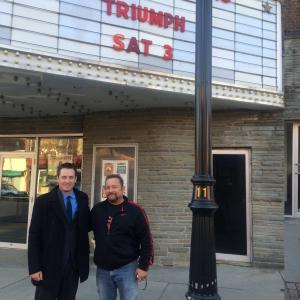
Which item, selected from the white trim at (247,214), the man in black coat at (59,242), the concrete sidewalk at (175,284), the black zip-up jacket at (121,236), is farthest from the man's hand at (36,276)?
the white trim at (247,214)

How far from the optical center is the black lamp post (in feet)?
11.4

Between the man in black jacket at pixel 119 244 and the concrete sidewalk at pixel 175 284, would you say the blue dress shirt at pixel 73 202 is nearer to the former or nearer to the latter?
the man in black jacket at pixel 119 244

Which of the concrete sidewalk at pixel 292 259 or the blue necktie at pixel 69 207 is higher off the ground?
the blue necktie at pixel 69 207

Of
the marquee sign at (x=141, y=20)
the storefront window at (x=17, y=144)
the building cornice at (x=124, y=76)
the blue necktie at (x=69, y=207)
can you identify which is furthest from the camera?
the storefront window at (x=17, y=144)

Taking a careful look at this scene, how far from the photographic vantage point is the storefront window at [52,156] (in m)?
8.77

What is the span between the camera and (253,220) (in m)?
7.49

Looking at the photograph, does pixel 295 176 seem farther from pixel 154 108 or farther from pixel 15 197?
pixel 15 197

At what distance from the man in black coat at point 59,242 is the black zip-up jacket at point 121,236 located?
0.17 m

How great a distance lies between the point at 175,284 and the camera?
20.7 feet

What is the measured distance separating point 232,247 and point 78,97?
154 inches

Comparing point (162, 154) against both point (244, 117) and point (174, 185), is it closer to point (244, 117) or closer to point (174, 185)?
point (174, 185)

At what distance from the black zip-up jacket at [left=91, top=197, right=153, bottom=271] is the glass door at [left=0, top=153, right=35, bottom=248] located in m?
5.59

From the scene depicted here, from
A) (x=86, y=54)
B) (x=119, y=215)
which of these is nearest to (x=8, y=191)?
(x=86, y=54)

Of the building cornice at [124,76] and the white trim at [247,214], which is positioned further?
the white trim at [247,214]
